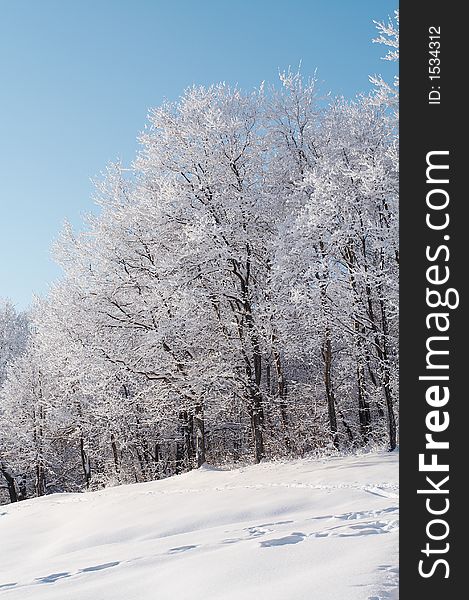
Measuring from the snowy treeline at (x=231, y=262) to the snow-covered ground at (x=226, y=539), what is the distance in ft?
10.3

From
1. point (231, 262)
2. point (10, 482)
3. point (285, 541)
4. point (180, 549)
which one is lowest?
point (10, 482)

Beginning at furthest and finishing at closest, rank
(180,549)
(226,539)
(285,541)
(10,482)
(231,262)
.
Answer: (10,482), (231,262), (226,539), (180,549), (285,541)

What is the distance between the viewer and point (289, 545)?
16.6 ft

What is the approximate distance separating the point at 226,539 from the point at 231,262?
30.7 ft

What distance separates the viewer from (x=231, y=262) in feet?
48.2

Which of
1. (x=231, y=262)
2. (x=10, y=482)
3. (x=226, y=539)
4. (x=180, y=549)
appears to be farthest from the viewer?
(x=10, y=482)

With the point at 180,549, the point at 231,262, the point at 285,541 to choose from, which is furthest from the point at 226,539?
the point at 231,262

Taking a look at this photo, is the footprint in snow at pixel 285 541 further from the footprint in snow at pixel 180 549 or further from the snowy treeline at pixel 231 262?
the snowy treeline at pixel 231 262

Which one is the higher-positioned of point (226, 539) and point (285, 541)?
point (285, 541)

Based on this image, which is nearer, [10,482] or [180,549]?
[180,549]

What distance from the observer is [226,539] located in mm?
5988

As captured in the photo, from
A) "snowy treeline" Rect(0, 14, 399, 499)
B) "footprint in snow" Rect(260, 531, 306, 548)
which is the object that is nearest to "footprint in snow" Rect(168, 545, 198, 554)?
"footprint in snow" Rect(260, 531, 306, 548)

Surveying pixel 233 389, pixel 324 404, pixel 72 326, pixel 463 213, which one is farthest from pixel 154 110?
pixel 463 213

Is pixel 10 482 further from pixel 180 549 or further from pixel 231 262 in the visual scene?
pixel 180 549
